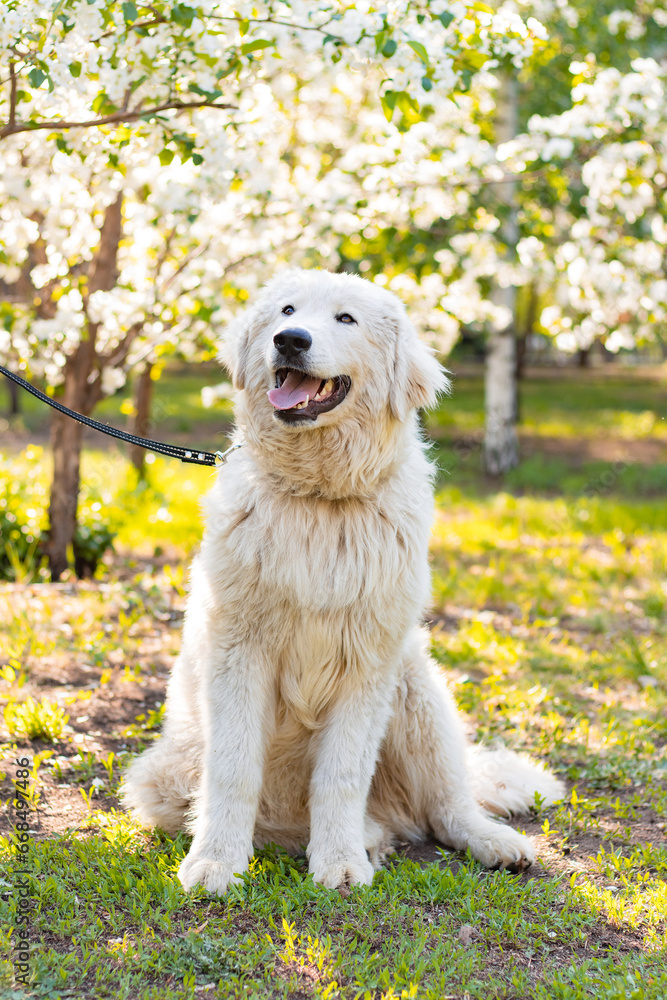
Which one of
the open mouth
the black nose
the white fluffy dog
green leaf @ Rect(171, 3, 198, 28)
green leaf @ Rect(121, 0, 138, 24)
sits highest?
green leaf @ Rect(171, 3, 198, 28)

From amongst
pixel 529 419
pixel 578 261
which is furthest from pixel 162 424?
pixel 578 261

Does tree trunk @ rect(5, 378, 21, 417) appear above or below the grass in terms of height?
above

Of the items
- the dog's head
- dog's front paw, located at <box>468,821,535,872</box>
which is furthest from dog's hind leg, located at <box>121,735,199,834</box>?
the dog's head

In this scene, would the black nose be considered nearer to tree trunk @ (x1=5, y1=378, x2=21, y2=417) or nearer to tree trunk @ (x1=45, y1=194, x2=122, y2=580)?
tree trunk @ (x1=45, y1=194, x2=122, y2=580)

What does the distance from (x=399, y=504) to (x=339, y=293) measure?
2.42 feet

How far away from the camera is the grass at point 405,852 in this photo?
7.66 ft

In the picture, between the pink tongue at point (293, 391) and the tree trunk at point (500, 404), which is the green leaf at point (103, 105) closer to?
the pink tongue at point (293, 391)

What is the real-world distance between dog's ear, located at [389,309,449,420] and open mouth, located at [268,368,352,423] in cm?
18

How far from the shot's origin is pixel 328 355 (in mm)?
2740

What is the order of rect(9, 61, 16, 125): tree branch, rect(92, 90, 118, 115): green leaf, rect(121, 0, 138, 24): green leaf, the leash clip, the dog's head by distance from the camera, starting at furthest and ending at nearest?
rect(92, 90, 118, 115): green leaf → rect(9, 61, 16, 125): tree branch → the leash clip → rect(121, 0, 138, 24): green leaf → the dog's head

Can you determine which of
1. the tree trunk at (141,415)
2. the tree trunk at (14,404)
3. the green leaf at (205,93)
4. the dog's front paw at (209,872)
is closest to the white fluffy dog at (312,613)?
the dog's front paw at (209,872)

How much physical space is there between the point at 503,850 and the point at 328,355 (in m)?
1.74

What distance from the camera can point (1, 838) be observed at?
9.40 feet

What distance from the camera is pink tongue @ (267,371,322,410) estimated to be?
275cm
